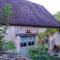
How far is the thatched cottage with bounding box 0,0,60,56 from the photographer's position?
64.0 feet

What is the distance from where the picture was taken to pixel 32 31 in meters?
21.7

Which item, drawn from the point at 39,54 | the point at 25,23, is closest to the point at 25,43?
the point at 25,23

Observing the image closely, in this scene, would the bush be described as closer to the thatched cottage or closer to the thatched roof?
the thatched cottage

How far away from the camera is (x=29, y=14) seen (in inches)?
906

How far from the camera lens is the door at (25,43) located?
2008 cm

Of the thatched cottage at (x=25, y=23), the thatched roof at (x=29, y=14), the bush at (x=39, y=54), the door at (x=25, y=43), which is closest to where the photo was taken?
the bush at (x=39, y=54)

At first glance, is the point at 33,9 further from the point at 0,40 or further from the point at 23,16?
the point at 0,40

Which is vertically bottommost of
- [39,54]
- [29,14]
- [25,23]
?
[39,54]

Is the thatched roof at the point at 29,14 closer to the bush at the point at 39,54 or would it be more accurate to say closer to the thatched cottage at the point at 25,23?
the thatched cottage at the point at 25,23

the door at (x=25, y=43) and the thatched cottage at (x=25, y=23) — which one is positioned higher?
the thatched cottage at (x=25, y=23)

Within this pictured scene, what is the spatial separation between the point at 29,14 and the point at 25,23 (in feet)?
9.05

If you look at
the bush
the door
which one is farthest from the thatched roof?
the bush

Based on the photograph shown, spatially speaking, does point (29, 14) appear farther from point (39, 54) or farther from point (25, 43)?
point (39, 54)

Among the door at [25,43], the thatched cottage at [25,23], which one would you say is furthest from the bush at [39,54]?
the door at [25,43]
